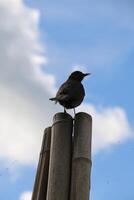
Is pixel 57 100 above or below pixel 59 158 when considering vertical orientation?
above

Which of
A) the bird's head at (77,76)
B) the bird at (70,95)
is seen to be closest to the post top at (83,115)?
the bird at (70,95)

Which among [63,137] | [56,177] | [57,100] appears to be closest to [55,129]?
[63,137]

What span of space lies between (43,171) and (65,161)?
56 cm

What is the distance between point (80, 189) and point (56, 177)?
52 cm

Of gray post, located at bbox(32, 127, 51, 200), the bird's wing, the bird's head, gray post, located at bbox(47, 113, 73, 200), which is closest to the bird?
the bird's wing

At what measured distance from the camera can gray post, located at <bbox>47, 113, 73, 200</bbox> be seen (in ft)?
31.1

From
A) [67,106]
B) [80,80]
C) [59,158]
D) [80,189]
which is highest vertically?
[80,80]

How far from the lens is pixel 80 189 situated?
9.39 meters

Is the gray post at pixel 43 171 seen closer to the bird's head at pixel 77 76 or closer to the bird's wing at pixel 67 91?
the bird's wing at pixel 67 91

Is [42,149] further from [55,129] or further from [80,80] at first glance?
[80,80]

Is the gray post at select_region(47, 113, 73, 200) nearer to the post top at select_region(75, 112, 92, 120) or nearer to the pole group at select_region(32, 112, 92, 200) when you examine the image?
the pole group at select_region(32, 112, 92, 200)

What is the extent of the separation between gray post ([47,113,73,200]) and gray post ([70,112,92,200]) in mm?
114

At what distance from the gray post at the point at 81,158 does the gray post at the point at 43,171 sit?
62 centimetres

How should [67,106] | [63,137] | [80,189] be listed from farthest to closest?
[67,106] → [63,137] → [80,189]
